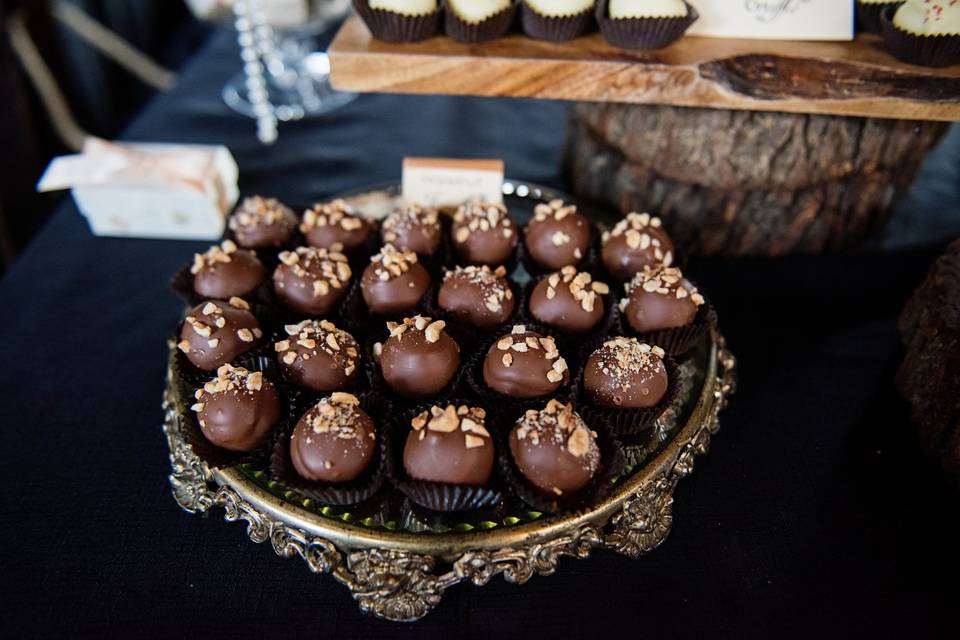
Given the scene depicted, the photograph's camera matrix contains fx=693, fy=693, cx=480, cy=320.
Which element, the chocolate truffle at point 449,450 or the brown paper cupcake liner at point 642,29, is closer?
the chocolate truffle at point 449,450

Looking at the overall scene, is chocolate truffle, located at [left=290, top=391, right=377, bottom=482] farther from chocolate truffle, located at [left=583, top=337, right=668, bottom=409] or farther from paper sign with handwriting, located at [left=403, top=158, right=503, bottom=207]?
paper sign with handwriting, located at [left=403, top=158, right=503, bottom=207]

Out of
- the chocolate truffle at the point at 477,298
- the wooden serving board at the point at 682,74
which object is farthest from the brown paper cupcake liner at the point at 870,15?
the chocolate truffle at the point at 477,298

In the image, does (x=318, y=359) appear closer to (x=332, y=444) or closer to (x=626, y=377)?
(x=332, y=444)

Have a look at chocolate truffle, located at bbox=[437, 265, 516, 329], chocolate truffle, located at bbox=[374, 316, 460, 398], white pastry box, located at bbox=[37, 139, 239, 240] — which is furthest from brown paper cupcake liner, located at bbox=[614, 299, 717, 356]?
white pastry box, located at bbox=[37, 139, 239, 240]

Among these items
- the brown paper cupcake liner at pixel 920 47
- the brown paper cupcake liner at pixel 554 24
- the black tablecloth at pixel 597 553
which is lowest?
the black tablecloth at pixel 597 553

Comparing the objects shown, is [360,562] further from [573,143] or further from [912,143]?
[912,143]

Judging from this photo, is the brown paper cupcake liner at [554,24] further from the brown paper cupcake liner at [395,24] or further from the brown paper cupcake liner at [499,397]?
the brown paper cupcake liner at [499,397]

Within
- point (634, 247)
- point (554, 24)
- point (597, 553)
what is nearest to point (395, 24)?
point (554, 24)
